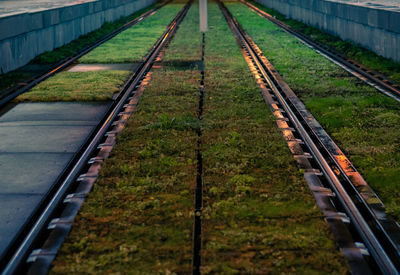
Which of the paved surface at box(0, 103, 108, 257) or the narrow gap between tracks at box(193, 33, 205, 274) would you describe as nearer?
the narrow gap between tracks at box(193, 33, 205, 274)

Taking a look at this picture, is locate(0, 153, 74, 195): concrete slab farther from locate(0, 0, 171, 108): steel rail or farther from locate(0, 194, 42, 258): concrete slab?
locate(0, 0, 171, 108): steel rail

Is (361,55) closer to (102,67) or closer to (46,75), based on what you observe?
(102,67)

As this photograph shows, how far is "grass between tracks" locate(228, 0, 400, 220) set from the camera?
611cm

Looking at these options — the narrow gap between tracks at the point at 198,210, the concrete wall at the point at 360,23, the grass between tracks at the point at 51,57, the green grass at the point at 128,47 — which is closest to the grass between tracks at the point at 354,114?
the concrete wall at the point at 360,23

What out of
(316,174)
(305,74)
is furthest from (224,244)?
(305,74)

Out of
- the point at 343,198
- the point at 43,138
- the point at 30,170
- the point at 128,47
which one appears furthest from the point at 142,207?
the point at 128,47

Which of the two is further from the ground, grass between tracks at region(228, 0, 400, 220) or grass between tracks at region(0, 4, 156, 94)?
grass between tracks at region(0, 4, 156, 94)

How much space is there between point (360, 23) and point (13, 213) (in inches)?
590

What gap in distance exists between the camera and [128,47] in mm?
18297

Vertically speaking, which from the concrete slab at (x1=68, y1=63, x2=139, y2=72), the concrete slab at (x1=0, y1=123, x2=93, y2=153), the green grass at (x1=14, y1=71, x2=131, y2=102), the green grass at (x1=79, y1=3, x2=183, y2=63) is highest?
the green grass at (x1=79, y1=3, x2=183, y2=63)

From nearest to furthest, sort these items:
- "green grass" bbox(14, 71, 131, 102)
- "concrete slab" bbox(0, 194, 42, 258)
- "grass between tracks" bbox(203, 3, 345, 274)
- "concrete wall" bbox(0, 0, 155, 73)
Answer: "grass between tracks" bbox(203, 3, 345, 274) < "concrete slab" bbox(0, 194, 42, 258) < "green grass" bbox(14, 71, 131, 102) < "concrete wall" bbox(0, 0, 155, 73)

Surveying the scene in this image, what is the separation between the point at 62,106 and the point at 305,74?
6.25 metres

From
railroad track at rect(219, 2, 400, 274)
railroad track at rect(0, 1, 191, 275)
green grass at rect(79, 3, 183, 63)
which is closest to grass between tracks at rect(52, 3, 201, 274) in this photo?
railroad track at rect(0, 1, 191, 275)

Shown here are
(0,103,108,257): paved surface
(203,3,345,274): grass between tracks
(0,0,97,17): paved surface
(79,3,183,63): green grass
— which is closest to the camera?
(203,3,345,274): grass between tracks
